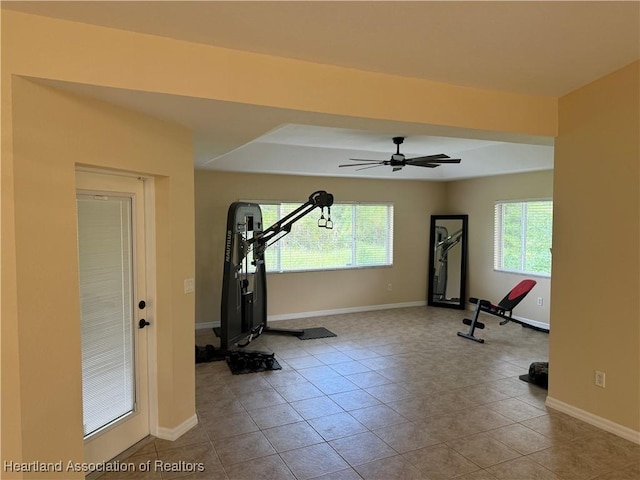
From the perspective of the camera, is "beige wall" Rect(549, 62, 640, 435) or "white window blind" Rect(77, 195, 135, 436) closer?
"white window blind" Rect(77, 195, 135, 436)

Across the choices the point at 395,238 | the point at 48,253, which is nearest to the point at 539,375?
the point at 395,238

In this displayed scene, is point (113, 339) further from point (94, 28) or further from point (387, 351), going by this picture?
point (387, 351)

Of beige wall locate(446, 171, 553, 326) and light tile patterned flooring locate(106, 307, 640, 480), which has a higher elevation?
beige wall locate(446, 171, 553, 326)

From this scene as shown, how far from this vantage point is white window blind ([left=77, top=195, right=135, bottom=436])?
108 inches

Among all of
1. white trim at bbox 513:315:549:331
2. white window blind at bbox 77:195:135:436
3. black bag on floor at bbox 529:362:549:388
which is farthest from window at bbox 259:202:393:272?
white window blind at bbox 77:195:135:436

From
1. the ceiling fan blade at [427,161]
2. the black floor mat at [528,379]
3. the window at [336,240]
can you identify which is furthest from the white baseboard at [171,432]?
the window at [336,240]

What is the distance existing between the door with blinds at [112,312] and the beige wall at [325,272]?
3.28 m

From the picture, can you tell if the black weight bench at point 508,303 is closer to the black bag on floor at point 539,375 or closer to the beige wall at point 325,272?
the black bag on floor at point 539,375

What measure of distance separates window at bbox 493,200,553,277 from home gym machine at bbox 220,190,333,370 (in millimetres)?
3433

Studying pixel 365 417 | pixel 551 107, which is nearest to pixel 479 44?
pixel 551 107

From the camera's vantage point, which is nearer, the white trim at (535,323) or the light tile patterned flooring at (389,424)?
the light tile patterned flooring at (389,424)

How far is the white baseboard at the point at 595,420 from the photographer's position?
3.20 m

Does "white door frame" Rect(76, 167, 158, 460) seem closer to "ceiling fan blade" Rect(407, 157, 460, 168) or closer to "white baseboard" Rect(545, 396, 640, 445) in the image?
"ceiling fan blade" Rect(407, 157, 460, 168)

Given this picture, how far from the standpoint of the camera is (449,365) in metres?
4.95
